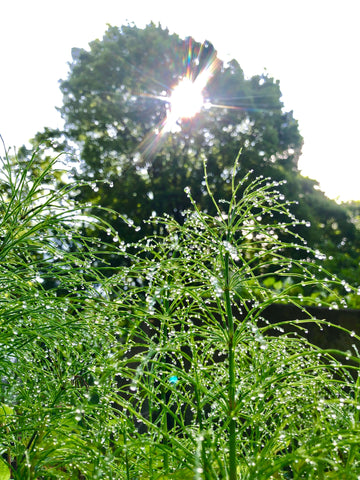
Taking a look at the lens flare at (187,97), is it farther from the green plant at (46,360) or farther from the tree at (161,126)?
the green plant at (46,360)

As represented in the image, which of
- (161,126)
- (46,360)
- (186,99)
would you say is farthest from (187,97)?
(46,360)

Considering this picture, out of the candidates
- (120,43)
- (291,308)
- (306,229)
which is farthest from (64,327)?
(120,43)

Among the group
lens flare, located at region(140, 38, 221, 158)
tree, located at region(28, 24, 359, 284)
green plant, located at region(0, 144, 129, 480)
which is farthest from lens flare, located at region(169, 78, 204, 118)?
green plant, located at region(0, 144, 129, 480)

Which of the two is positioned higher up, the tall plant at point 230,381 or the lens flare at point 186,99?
the lens flare at point 186,99

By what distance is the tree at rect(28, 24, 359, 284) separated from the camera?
1245cm

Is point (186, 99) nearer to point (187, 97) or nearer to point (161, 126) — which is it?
point (187, 97)

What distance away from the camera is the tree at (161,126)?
1245 cm

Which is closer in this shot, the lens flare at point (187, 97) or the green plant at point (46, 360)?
the green plant at point (46, 360)

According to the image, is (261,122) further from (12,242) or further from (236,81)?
(12,242)

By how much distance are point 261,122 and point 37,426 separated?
1281cm

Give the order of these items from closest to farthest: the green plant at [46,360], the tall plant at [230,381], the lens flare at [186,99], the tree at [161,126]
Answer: the tall plant at [230,381] → the green plant at [46,360] → the tree at [161,126] → the lens flare at [186,99]

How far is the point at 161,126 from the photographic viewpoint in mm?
12977

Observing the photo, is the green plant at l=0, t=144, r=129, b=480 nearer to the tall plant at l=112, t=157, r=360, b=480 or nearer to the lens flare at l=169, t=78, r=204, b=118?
the tall plant at l=112, t=157, r=360, b=480

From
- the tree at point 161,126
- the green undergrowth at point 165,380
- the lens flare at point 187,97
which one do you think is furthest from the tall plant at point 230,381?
the lens flare at point 187,97
